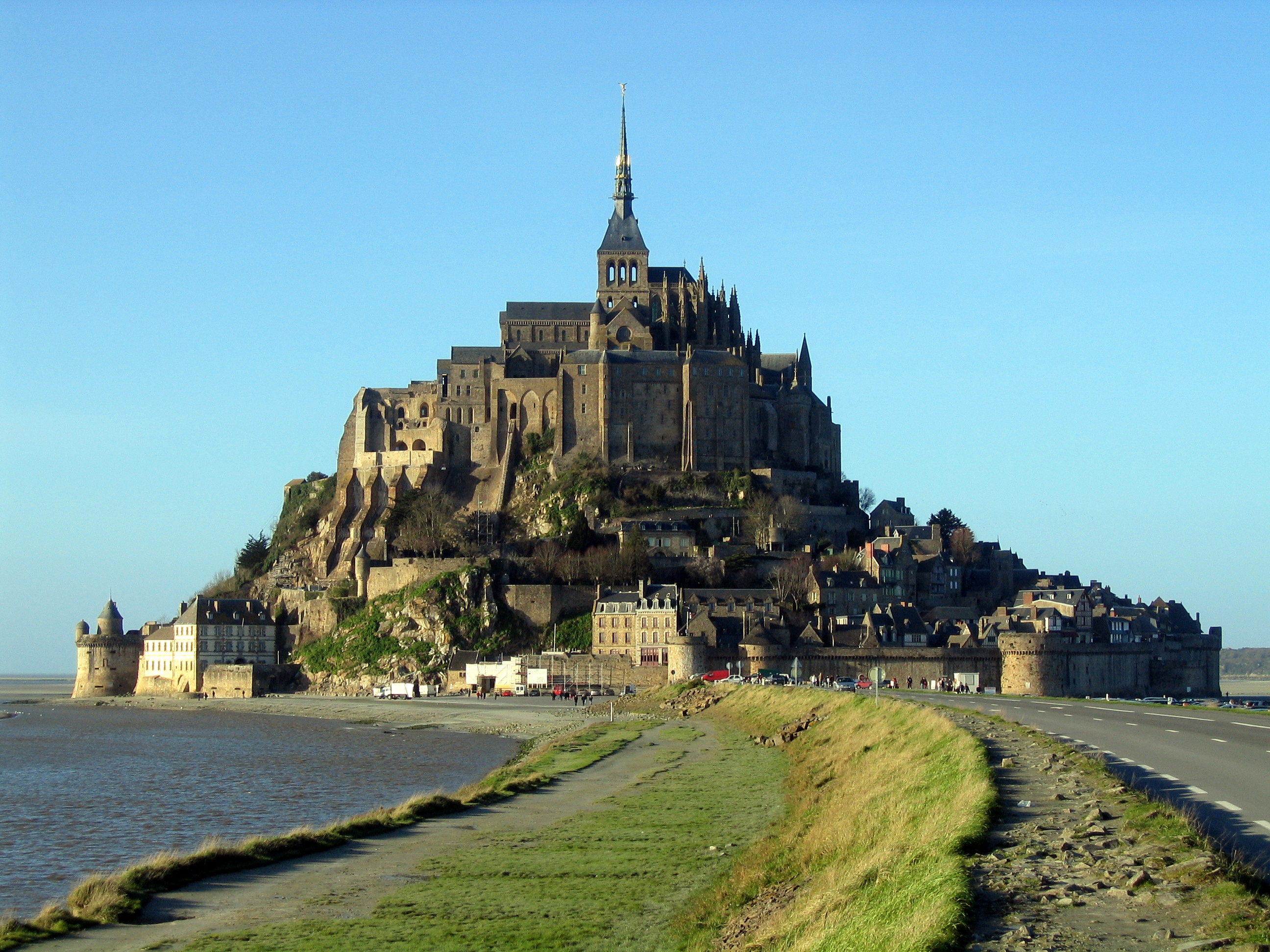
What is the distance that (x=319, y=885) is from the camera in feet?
79.4

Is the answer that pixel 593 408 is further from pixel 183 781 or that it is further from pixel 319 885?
pixel 319 885

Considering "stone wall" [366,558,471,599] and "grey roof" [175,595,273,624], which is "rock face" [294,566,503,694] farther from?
"grey roof" [175,595,273,624]

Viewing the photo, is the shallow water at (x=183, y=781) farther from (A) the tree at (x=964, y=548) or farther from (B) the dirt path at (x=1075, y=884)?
(A) the tree at (x=964, y=548)

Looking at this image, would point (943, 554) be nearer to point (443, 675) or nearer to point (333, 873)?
point (443, 675)

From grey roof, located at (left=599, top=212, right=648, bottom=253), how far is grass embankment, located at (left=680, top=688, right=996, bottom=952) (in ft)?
274

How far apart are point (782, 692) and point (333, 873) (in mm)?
35536

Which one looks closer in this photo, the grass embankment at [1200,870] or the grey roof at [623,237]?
the grass embankment at [1200,870]

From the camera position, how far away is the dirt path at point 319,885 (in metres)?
20.8

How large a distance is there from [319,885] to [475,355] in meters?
88.5

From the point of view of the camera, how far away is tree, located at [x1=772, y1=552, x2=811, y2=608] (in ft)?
302

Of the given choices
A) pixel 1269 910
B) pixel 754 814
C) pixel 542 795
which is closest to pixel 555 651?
pixel 542 795

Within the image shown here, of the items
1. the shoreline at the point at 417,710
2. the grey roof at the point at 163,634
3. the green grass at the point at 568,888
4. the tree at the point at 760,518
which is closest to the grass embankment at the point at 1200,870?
the green grass at the point at 568,888

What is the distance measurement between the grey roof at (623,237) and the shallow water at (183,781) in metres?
50.8

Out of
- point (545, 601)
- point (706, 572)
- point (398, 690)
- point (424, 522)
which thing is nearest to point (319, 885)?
point (398, 690)
